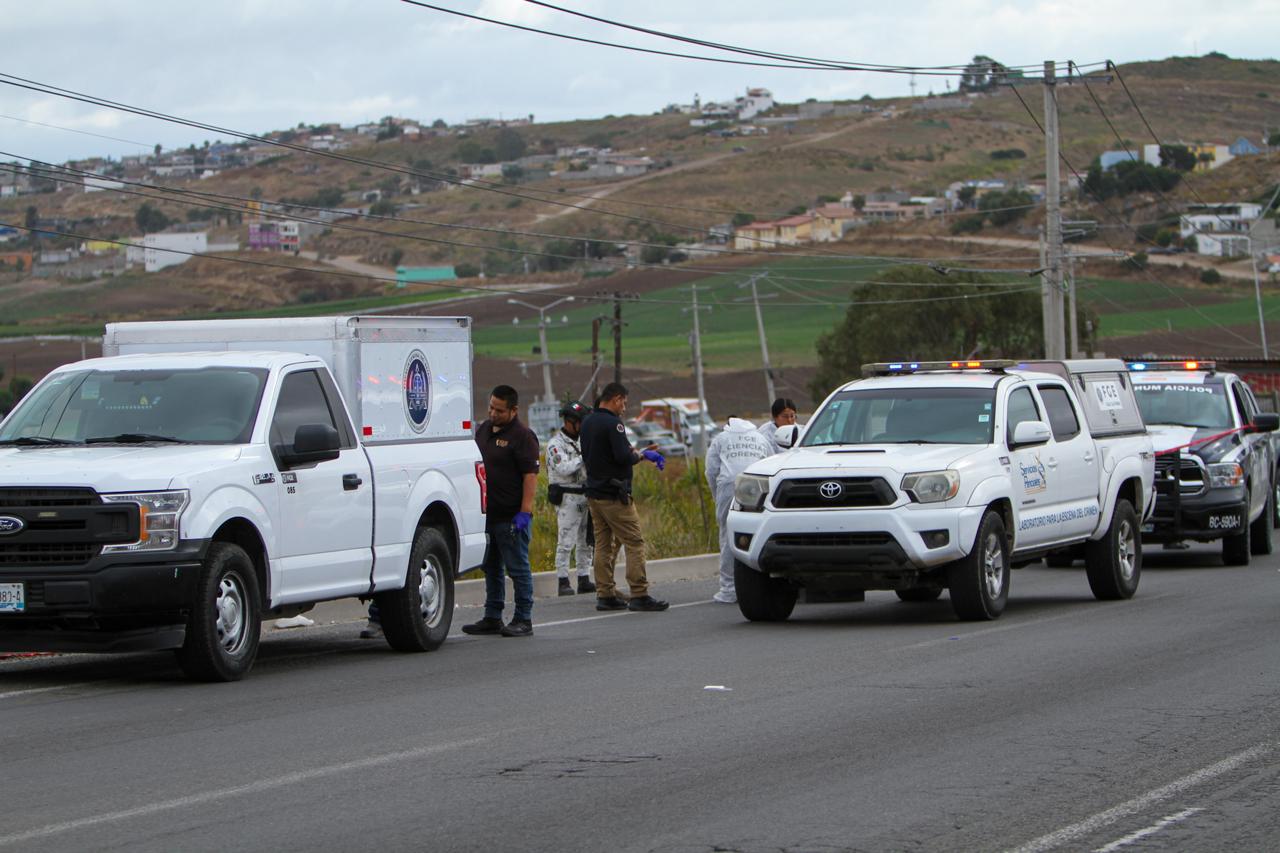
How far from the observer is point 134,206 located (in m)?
133

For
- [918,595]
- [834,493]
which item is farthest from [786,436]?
[834,493]

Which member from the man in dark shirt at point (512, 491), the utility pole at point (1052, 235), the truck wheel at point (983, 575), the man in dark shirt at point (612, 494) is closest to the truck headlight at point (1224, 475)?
A: the truck wheel at point (983, 575)

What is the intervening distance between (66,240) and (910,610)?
208ft

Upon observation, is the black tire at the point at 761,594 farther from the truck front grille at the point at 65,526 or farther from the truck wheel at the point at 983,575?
the truck front grille at the point at 65,526

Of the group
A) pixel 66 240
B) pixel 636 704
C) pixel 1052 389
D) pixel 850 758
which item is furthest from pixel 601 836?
pixel 66 240

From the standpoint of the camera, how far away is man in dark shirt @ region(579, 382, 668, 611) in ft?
51.1

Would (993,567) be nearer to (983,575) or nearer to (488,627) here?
(983,575)

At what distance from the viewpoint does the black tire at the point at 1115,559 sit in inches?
637

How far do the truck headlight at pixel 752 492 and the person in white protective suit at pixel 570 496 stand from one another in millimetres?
3109

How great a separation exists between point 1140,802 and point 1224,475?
13645 millimetres

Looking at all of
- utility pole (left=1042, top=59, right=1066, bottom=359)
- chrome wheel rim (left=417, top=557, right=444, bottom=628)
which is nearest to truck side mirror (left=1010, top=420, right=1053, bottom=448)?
chrome wheel rim (left=417, top=557, right=444, bottom=628)

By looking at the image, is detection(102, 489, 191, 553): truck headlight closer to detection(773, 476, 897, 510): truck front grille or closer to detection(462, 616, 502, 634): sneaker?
detection(462, 616, 502, 634): sneaker

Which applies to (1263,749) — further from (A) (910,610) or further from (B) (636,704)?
(A) (910,610)

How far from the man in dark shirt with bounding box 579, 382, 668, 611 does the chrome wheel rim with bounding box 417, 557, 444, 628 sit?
272 centimetres
